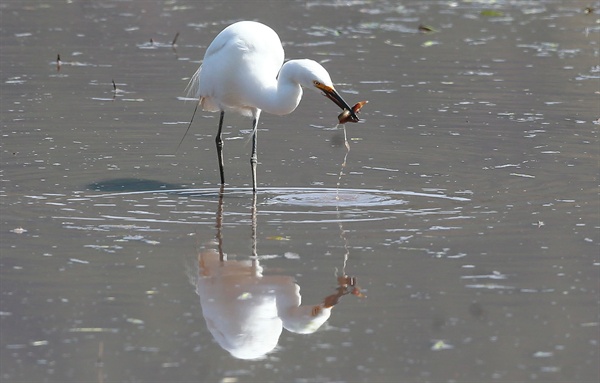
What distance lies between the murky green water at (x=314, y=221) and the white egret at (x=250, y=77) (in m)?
0.71

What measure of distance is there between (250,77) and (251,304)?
137 inches

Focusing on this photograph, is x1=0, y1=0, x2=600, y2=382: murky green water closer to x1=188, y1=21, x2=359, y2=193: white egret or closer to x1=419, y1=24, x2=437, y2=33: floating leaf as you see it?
x1=188, y1=21, x2=359, y2=193: white egret

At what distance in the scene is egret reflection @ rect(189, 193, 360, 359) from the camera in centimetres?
669

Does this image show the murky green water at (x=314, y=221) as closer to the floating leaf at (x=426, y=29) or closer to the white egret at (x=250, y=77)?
the white egret at (x=250, y=77)

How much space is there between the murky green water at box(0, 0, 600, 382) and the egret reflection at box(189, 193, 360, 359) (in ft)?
0.08

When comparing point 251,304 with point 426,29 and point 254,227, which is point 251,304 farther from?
point 426,29

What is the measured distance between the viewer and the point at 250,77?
34.0 feet

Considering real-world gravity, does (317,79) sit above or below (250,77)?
above

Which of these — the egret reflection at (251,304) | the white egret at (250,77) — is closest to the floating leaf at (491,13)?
the white egret at (250,77)

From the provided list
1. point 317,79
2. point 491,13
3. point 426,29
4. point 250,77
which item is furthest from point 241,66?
point 491,13

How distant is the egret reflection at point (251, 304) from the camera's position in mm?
6691

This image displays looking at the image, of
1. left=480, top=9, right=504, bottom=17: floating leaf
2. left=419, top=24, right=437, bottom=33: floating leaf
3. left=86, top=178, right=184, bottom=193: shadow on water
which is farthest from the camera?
left=480, top=9, right=504, bottom=17: floating leaf

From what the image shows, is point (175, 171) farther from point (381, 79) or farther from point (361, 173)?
point (381, 79)

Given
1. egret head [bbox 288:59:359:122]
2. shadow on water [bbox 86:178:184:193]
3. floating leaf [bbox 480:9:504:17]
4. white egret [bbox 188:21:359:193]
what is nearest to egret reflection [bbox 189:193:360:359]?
egret head [bbox 288:59:359:122]
